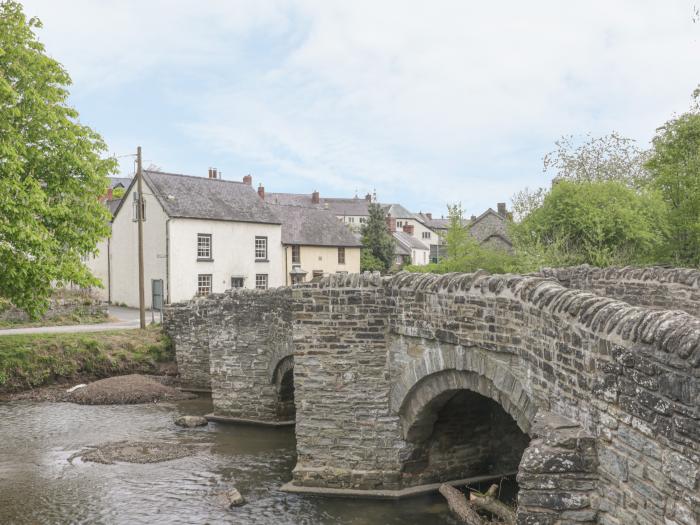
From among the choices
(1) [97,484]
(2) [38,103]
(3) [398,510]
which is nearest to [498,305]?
(3) [398,510]

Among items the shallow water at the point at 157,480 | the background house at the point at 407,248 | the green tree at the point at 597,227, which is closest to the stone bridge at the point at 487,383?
the shallow water at the point at 157,480

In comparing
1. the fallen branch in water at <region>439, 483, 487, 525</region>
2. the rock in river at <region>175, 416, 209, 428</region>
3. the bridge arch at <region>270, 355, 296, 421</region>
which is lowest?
the rock in river at <region>175, 416, 209, 428</region>

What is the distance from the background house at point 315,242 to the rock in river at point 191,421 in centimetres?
2443

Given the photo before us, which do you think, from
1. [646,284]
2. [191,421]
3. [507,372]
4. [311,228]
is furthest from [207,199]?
[507,372]

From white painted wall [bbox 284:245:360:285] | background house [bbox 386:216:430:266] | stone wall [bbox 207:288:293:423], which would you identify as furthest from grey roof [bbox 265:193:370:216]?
stone wall [bbox 207:288:293:423]

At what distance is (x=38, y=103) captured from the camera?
17.6m

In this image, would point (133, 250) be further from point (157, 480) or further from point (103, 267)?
point (157, 480)

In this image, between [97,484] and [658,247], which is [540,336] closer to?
[97,484]

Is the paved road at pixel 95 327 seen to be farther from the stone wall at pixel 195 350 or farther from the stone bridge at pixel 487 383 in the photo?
the stone bridge at pixel 487 383

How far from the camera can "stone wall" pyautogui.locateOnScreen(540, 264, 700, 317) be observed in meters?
10.9

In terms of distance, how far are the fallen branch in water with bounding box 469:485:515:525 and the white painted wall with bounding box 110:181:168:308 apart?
26.2 meters

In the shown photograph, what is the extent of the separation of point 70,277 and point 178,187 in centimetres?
1856

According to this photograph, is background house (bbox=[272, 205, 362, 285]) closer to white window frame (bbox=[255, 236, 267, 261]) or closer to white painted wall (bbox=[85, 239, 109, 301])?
white window frame (bbox=[255, 236, 267, 261])

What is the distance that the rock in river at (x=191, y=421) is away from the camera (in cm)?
1698
